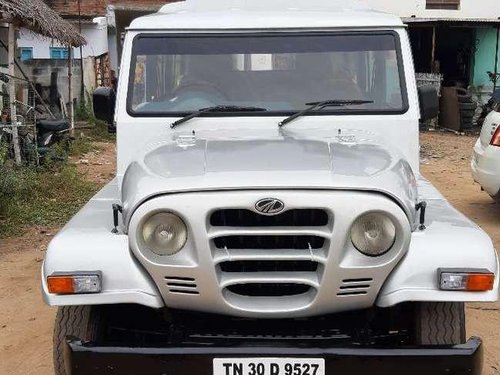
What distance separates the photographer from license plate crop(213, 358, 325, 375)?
2760mm

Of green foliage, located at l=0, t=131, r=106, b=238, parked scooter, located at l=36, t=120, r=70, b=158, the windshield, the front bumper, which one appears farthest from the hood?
parked scooter, located at l=36, t=120, r=70, b=158

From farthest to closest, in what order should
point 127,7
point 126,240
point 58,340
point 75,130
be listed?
point 127,7, point 75,130, point 58,340, point 126,240

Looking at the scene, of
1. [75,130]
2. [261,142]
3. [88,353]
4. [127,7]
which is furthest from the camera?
[127,7]

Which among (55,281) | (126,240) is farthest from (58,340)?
(126,240)

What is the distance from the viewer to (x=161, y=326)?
335 cm

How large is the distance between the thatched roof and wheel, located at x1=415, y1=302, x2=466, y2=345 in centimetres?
743

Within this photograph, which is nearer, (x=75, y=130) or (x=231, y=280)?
(x=231, y=280)

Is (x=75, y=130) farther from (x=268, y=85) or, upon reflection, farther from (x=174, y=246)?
(x=174, y=246)

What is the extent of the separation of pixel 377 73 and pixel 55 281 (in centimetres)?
219

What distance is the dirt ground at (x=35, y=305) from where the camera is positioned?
4285mm

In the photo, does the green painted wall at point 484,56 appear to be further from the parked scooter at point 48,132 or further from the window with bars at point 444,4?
the parked scooter at point 48,132

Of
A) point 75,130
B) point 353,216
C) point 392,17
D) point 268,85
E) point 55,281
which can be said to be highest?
point 392,17

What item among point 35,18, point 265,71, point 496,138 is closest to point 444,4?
point 35,18

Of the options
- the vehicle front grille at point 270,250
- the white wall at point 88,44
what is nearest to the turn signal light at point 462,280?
the vehicle front grille at point 270,250
